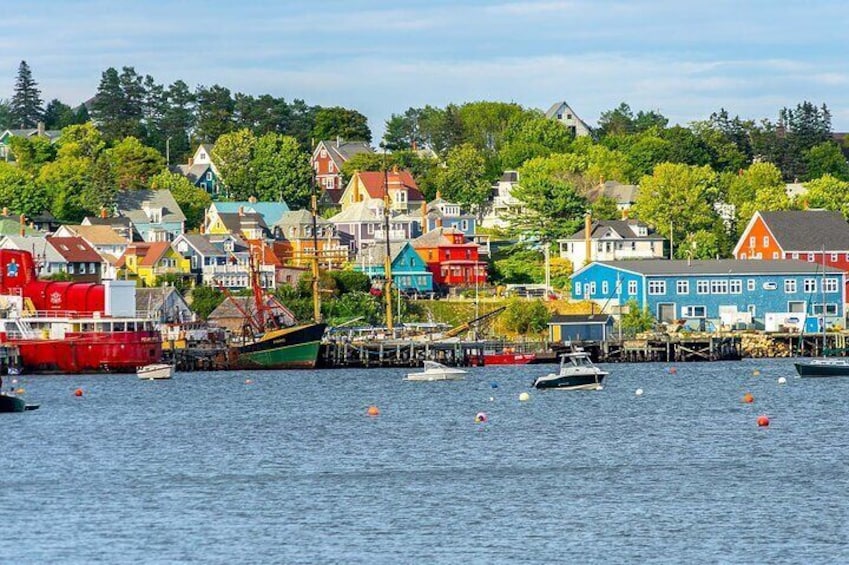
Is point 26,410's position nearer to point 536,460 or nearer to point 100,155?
point 536,460

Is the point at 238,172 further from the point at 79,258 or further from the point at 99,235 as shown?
the point at 79,258

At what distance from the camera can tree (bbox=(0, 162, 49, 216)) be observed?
569 feet

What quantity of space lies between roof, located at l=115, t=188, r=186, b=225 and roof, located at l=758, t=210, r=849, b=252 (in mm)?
54746

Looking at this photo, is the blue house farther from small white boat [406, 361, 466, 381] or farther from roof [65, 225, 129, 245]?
roof [65, 225, 129, 245]

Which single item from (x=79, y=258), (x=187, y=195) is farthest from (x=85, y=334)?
(x=187, y=195)

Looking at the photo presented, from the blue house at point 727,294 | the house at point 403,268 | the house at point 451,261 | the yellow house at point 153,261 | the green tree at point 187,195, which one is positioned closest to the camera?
the blue house at point 727,294

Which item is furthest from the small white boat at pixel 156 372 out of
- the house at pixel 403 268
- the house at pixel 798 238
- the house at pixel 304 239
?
the house at pixel 798 238

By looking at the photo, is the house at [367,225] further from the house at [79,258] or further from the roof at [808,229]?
the roof at [808,229]

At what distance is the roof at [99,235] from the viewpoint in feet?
534

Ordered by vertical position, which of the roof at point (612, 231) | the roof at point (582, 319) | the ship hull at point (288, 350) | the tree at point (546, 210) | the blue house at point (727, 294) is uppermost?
the tree at point (546, 210)

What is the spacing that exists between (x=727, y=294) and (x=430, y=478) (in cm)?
8105

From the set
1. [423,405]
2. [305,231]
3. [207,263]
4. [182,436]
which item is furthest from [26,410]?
[305,231]

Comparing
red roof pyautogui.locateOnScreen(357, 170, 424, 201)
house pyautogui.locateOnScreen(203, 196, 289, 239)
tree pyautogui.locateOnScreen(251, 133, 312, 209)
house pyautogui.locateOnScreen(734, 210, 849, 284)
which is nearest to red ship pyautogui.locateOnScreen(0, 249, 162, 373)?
house pyautogui.locateOnScreen(203, 196, 289, 239)

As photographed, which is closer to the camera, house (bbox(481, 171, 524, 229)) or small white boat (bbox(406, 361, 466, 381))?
small white boat (bbox(406, 361, 466, 381))
